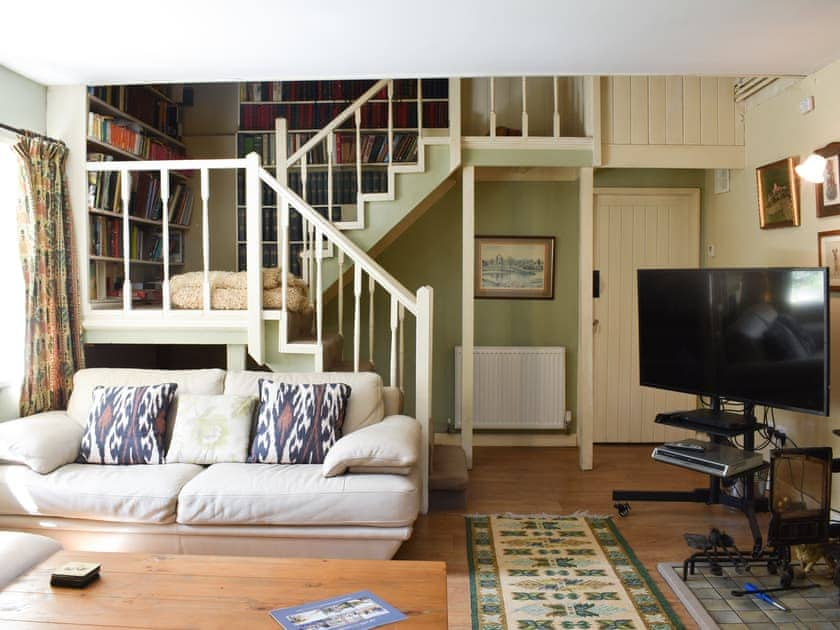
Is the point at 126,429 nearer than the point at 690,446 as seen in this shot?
Yes

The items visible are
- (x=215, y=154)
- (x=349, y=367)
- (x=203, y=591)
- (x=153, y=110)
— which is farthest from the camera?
(x=215, y=154)

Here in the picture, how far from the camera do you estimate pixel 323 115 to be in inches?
211

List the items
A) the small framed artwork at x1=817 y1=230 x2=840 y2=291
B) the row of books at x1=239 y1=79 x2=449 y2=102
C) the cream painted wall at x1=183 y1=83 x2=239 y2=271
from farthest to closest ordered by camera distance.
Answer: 1. the cream painted wall at x1=183 y1=83 x2=239 y2=271
2. the row of books at x1=239 y1=79 x2=449 y2=102
3. the small framed artwork at x1=817 y1=230 x2=840 y2=291

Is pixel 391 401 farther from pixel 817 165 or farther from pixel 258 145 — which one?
pixel 258 145

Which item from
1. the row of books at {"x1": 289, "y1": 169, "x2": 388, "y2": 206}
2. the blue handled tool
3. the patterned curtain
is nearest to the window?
the patterned curtain

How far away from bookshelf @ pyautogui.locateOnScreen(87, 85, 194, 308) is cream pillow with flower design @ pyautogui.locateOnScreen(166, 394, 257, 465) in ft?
4.01

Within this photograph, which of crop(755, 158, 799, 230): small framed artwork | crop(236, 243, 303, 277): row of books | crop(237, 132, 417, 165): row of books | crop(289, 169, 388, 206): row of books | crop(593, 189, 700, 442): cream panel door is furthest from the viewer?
crop(593, 189, 700, 442): cream panel door

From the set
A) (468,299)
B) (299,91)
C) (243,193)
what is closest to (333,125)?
(299,91)

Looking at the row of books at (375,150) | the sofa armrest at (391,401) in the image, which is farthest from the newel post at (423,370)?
the row of books at (375,150)

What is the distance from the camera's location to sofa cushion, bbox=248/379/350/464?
332 cm

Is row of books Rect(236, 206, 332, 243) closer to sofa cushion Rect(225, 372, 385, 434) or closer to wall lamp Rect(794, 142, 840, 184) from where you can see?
sofa cushion Rect(225, 372, 385, 434)

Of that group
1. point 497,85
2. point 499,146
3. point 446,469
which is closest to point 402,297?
point 446,469

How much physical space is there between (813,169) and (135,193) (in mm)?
4145

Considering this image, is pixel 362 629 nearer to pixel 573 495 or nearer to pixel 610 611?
pixel 610 611
